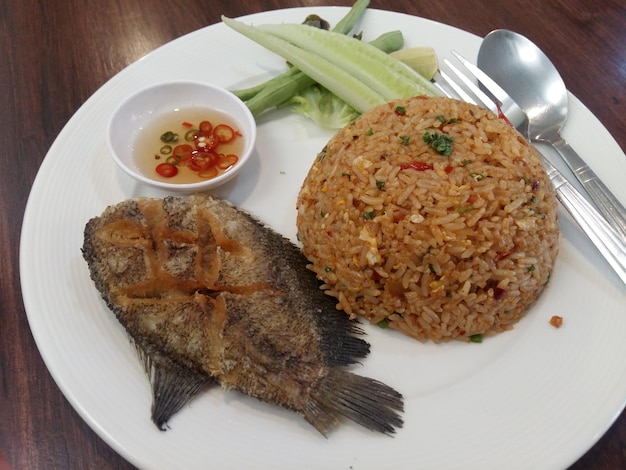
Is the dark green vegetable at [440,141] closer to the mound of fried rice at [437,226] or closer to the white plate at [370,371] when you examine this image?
the mound of fried rice at [437,226]

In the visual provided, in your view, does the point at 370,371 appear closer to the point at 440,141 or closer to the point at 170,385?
the point at 170,385

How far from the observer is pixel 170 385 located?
5.98 feet

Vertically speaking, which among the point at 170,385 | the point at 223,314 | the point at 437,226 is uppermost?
the point at 437,226

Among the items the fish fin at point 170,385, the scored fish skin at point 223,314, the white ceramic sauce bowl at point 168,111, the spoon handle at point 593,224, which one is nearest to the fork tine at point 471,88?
the spoon handle at point 593,224

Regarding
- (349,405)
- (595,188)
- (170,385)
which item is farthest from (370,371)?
(595,188)

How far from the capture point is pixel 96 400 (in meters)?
1.82

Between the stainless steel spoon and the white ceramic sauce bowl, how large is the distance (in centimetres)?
139

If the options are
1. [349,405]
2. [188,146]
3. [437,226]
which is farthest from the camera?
[188,146]

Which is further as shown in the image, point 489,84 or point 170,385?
point 489,84

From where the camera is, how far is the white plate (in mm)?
1731

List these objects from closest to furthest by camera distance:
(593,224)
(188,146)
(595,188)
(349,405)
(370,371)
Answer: (349,405), (370,371), (593,224), (595,188), (188,146)

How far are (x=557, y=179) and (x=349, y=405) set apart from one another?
4.58ft

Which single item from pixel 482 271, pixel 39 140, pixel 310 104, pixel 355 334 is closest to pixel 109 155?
pixel 39 140

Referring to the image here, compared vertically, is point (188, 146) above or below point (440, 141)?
below
